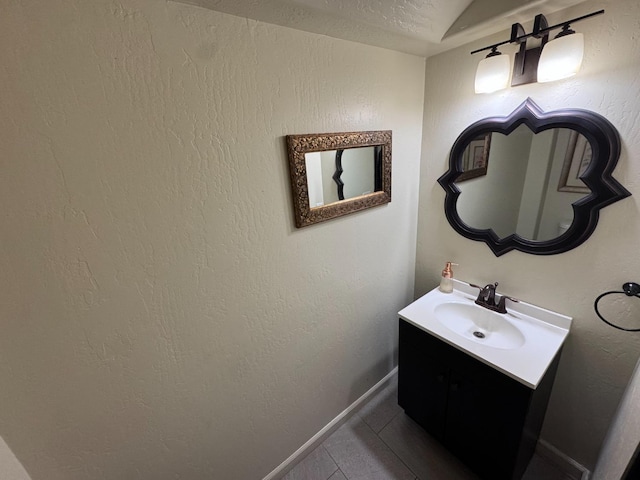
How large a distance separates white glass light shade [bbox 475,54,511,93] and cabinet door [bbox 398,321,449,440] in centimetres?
118

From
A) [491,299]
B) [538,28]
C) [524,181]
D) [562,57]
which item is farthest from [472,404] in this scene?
[538,28]

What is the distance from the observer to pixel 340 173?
1230mm

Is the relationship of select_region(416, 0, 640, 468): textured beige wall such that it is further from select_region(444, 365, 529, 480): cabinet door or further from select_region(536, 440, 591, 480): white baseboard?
select_region(444, 365, 529, 480): cabinet door

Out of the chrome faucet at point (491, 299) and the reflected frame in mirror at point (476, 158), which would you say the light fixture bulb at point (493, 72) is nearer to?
the reflected frame in mirror at point (476, 158)

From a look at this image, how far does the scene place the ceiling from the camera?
82cm

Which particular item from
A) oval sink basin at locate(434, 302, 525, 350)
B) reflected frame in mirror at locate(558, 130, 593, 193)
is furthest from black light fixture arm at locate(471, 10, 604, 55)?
oval sink basin at locate(434, 302, 525, 350)

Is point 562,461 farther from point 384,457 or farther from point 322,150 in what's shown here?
point 322,150

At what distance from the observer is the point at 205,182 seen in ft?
2.89

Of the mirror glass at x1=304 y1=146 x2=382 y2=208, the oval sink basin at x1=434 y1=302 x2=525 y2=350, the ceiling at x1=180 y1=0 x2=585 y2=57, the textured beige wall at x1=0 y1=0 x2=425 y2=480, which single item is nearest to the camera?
the textured beige wall at x1=0 y1=0 x2=425 y2=480

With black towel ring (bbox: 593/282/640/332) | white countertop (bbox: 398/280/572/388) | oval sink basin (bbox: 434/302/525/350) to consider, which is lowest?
oval sink basin (bbox: 434/302/525/350)

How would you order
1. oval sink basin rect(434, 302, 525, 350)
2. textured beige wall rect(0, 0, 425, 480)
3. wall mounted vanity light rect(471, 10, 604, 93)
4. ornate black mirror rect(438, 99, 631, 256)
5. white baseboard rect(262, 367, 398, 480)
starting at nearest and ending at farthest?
textured beige wall rect(0, 0, 425, 480), wall mounted vanity light rect(471, 10, 604, 93), ornate black mirror rect(438, 99, 631, 256), oval sink basin rect(434, 302, 525, 350), white baseboard rect(262, 367, 398, 480)

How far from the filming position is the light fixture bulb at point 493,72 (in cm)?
111

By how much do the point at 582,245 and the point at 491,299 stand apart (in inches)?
17.9

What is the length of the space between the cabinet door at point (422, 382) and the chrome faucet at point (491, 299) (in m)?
0.40
